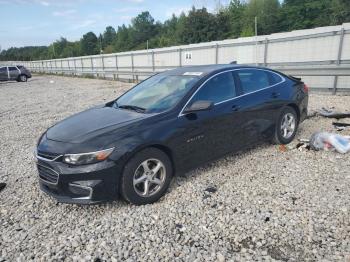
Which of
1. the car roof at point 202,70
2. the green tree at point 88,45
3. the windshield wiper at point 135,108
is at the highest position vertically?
the green tree at point 88,45

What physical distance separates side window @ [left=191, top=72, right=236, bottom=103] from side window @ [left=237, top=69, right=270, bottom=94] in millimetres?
253

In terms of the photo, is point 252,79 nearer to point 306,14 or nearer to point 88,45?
point 306,14

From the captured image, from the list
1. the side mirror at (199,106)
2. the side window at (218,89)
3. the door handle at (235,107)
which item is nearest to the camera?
the side mirror at (199,106)

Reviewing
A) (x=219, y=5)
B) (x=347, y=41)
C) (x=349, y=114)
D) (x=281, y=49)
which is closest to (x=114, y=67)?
(x=281, y=49)

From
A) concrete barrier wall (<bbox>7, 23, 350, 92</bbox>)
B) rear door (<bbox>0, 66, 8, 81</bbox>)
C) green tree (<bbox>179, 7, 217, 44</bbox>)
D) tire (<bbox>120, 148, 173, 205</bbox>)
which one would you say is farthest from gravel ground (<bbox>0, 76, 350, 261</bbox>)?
green tree (<bbox>179, 7, 217, 44</bbox>)

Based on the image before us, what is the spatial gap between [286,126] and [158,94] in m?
2.62

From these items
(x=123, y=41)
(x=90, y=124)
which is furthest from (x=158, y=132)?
(x=123, y=41)

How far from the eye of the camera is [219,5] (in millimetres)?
79062

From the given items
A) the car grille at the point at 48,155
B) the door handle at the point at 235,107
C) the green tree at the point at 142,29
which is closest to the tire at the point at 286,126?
the door handle at the point at 235,107

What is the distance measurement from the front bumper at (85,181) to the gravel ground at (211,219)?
29cm

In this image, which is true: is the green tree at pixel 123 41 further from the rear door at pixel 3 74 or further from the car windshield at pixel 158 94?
the car windshield at pixel 158 94

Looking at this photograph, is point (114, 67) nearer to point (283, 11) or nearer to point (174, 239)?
point (174, 239)

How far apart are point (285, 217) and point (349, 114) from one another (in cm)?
488

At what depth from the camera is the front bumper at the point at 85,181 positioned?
139 inches
